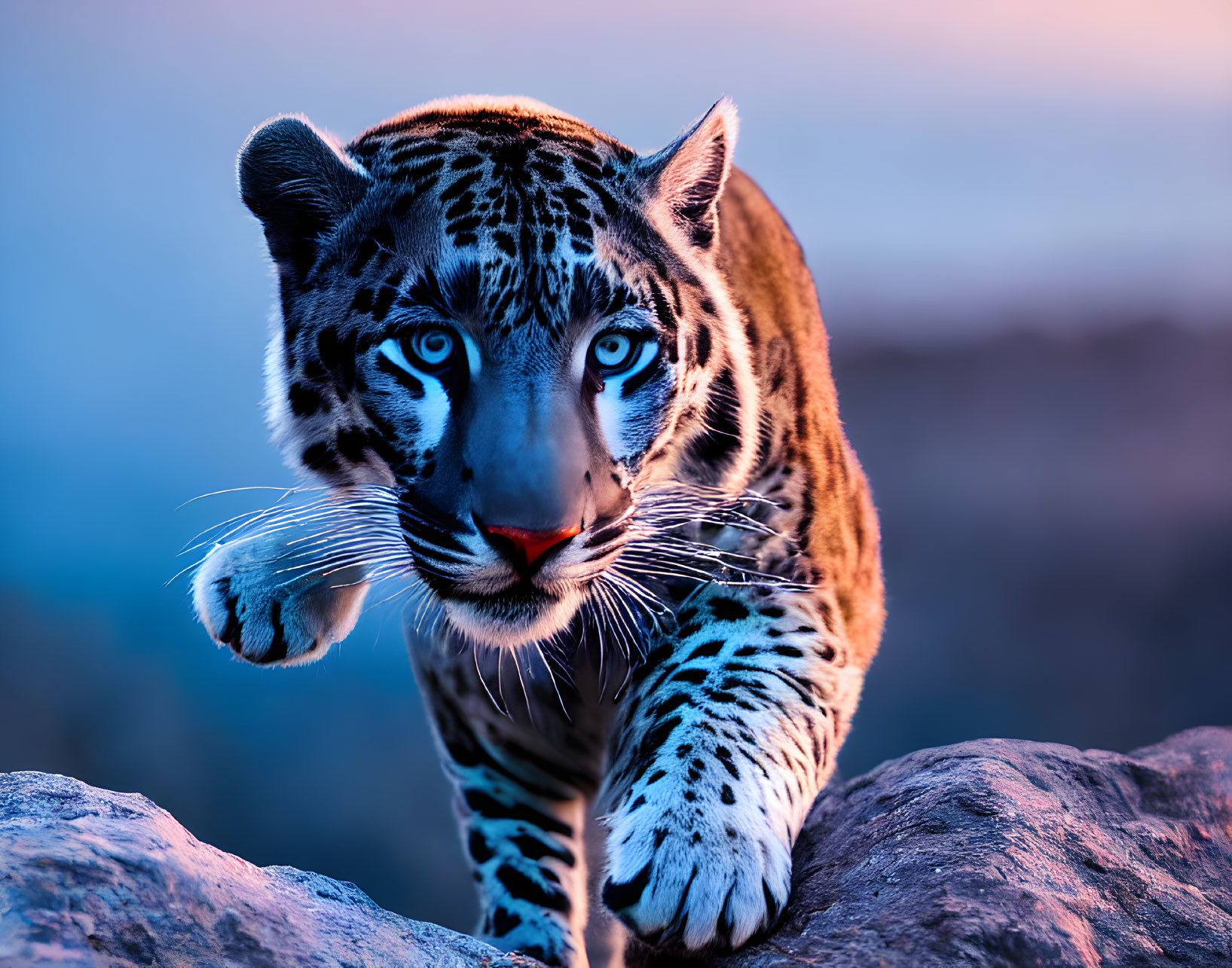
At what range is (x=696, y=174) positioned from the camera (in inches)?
115

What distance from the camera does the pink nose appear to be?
7.23 ft

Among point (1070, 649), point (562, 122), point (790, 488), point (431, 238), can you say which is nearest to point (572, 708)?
point (790, 488)

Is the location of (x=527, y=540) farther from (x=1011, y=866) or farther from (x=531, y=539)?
(x=1011, y=866)

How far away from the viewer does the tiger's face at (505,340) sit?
2.33 metres

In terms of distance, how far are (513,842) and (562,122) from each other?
7.97 ft

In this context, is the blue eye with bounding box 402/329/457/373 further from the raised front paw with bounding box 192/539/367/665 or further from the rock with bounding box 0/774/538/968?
the rock with bounding box 0/774/538/968

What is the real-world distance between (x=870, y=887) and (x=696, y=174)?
6.24 ft

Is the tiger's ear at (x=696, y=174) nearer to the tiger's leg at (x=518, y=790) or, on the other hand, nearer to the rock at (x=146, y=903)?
the tiger's leg at (x=518, y=790)

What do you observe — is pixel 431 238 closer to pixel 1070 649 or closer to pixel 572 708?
pixel 572 708

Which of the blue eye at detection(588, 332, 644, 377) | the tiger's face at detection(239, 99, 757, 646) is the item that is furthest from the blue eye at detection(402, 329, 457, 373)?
the blue eye at detection(588, 332, 644, 377)

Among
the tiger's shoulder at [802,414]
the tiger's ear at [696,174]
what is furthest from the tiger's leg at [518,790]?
the tiger's ear at [696,174]

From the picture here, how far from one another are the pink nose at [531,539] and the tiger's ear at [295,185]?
110cm

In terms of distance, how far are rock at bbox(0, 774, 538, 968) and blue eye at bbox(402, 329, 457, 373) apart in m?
1.14

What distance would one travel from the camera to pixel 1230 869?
2.52 meters
